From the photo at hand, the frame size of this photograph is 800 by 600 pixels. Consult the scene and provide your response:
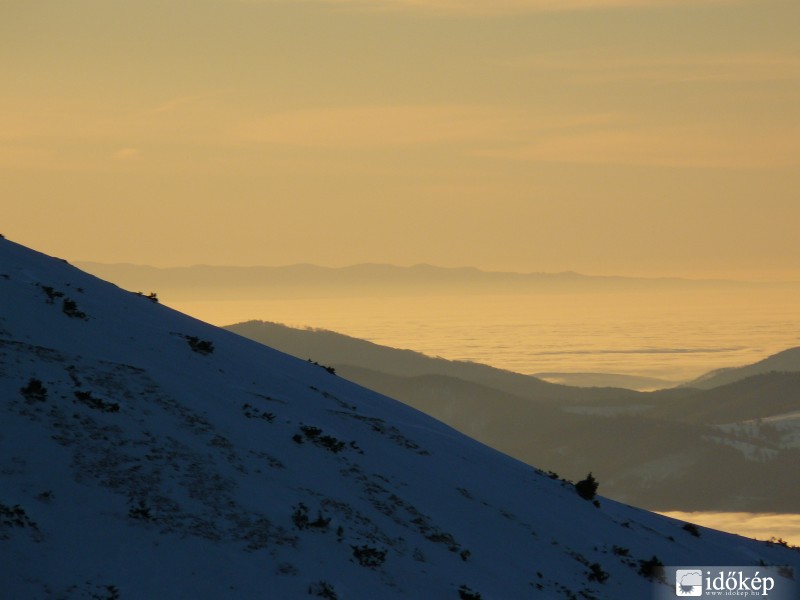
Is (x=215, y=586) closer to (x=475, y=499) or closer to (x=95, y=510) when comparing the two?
(x=95, y=510)

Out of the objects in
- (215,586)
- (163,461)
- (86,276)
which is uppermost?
(86,276)

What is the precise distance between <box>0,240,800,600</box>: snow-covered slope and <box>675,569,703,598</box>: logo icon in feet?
3.24

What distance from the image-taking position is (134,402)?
1428 inches

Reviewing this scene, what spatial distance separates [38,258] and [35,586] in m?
21.4

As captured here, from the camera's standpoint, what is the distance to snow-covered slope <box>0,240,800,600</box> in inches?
1186

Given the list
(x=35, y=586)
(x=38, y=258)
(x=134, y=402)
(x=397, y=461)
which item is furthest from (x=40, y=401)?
(x=38, y=258)
